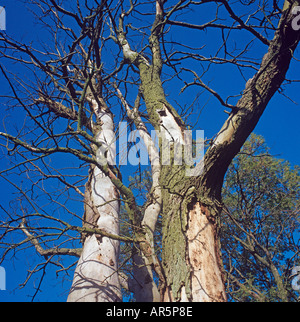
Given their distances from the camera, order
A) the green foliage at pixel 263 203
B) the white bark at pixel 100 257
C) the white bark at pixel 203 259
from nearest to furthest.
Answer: the white bark at pixel 203 259 → the white bark at pixel 100 257 → the green foliage at pixel 263 203

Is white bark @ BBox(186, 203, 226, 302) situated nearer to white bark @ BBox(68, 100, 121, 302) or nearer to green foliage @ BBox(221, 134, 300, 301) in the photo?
white bark @ BBox(68, 100, 121, 302)

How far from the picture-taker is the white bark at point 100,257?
2.00m

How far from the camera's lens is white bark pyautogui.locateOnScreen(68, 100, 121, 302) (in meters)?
2.00

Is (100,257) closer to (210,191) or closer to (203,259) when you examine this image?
(203,259)

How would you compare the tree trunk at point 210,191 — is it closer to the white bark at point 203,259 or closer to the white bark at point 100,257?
the white bark at point 203,259

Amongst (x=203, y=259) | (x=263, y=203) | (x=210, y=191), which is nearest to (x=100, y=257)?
(x=203, y=259)

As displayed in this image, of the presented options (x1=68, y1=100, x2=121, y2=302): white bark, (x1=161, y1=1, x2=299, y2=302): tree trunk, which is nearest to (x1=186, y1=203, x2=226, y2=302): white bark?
(x1=161, y1=1, x2=299, y2=302): tree trunk

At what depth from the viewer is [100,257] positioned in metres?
2.26

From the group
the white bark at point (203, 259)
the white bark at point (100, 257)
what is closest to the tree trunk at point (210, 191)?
the white bark at point (203, 259)

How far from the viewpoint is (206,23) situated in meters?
3.08

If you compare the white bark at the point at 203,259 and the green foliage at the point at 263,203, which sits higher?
the green foliage at the point at 263,203

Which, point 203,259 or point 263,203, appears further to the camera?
point 263,203

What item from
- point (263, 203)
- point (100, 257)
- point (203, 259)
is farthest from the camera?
point (263, 203)

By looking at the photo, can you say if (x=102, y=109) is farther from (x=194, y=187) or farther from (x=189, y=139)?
(x=194, y=187)
